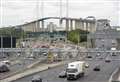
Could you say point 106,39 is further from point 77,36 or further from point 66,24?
point 66,24

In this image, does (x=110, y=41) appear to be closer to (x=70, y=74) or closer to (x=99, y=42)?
(x=99, y=42)

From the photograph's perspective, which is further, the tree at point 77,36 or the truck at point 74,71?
the tree at point 77,36

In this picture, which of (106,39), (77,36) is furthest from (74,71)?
(77,36)

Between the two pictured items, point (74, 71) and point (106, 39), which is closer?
point (74, 71)

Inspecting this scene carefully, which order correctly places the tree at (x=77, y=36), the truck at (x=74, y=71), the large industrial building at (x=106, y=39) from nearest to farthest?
the truck at (x=74, y=71), the large industrial building at (x=106, y=39), the tree at (x=77, y=36)

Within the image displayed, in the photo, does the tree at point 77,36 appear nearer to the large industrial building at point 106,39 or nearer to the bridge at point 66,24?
the bridge at point 66,24

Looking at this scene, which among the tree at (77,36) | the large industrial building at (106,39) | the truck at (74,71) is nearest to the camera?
the truck at (74,71)

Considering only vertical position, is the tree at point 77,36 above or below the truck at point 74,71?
above

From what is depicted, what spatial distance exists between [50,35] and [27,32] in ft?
18.3

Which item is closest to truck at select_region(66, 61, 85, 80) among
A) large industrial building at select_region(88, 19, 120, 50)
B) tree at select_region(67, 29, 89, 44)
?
large industrial building at select_region(88, 19, 120, 50)

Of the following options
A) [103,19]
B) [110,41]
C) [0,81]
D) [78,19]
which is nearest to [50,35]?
[78,19]

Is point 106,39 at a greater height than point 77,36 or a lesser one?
greater

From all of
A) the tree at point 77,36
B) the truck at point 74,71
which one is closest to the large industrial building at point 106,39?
the truck at point 74,71

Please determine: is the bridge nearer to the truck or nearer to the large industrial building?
the large industrial building
